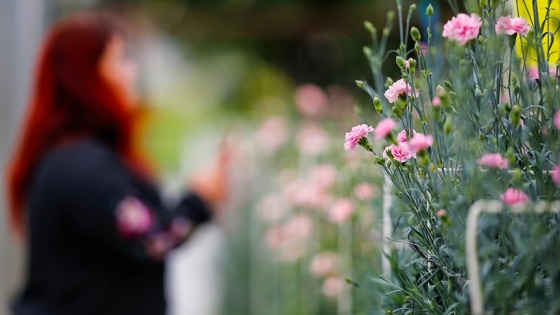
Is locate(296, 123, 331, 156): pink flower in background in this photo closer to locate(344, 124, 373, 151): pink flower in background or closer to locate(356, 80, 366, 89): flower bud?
locate(356, 80, 366, 89): flower bud

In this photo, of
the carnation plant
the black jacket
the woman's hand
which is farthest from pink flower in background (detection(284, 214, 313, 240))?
the carnation plant

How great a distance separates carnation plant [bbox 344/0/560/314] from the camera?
4.15 feet

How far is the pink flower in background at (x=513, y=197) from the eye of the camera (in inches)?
49.4

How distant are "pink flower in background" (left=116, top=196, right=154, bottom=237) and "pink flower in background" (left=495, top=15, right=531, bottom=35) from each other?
4.47 feet

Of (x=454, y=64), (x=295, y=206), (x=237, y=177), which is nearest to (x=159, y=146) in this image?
(x=237, y=177)

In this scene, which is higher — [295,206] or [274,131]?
[274,131]

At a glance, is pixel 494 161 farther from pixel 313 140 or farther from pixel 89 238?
pixel 313 140

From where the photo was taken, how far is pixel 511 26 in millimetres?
1466

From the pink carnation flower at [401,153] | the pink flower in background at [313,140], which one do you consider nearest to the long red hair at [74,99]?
the pink flower in background at [313,140]

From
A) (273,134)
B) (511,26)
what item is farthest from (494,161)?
(273,134)

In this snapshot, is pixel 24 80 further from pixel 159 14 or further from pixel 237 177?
pixel 159 14

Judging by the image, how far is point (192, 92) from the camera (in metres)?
9.12

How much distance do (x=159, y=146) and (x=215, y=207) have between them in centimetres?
476

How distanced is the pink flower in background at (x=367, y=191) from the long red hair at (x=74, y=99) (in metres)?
0.80
